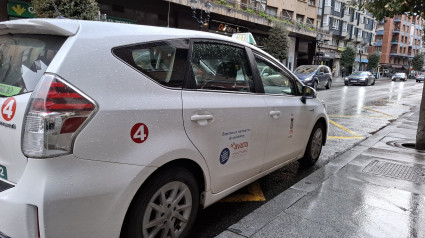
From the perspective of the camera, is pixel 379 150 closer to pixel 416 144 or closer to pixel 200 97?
pixel 416 144

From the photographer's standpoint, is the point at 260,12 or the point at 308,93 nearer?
the point at 308,93

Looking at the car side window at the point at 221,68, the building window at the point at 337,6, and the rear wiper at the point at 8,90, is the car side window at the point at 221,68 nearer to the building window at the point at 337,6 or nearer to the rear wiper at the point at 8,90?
the rear wiper at the point at 8,90

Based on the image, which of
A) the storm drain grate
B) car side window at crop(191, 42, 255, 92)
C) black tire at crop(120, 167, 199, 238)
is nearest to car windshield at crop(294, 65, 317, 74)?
the storm drain grate

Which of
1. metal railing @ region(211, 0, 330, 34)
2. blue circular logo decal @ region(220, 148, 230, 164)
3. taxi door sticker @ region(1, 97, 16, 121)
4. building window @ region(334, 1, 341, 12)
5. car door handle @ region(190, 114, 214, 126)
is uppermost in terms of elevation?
building window @ region(334, 1, 341, 12)

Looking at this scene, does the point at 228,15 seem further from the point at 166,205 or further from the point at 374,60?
the point at 374,60

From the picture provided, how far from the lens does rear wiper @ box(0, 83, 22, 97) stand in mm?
1974

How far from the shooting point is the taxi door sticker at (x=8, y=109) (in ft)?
6.27

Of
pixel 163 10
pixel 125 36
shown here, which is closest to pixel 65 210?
pixel 125 36

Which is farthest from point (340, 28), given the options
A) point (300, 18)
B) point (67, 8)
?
point (67, 8)

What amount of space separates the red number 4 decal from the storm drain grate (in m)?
3.73

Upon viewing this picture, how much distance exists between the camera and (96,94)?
6.28 feet

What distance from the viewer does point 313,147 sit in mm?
4758

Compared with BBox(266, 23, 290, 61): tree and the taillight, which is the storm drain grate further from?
BBox(266, 23, 290, 61): tree

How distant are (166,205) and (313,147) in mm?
3021
